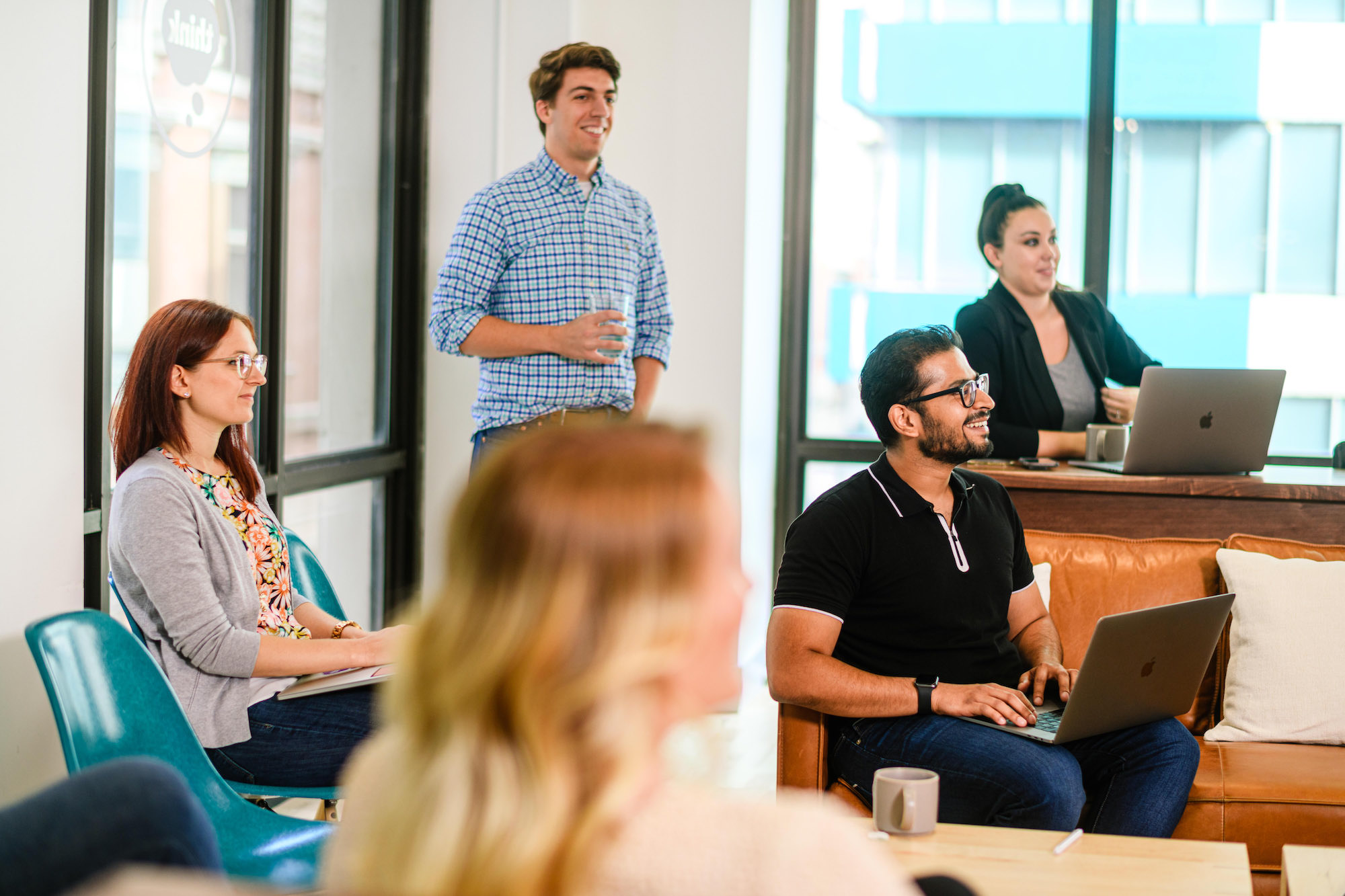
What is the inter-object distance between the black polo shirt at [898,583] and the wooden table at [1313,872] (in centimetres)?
69

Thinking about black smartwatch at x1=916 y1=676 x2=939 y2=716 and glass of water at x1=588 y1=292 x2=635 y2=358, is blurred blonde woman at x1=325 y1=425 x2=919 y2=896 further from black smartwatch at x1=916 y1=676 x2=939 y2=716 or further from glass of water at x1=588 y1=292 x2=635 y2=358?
glass of water at x1=588 y1=292 x2=635 y2=358

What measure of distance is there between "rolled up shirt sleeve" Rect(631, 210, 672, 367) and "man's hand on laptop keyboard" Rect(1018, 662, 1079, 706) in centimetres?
147

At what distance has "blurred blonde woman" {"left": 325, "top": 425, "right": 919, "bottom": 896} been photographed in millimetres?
772

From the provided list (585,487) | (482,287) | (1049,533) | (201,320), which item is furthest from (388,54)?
(585,487)

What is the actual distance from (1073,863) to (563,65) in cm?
238

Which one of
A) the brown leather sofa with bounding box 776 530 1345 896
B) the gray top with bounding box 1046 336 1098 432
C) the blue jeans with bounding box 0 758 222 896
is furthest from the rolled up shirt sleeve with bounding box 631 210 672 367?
the blue jeans with bounding box 0 758 222 896

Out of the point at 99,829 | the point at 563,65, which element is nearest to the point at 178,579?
the point at 99,829

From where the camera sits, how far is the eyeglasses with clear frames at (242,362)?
2.25 m

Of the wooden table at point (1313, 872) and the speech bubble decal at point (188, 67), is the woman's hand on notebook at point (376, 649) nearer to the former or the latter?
the speech bubble decal at point (188, 67)

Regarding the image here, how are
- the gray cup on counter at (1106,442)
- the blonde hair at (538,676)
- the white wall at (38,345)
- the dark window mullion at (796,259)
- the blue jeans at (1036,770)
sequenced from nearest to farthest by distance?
the blonde hair at (538,676)
the white wall at (38,345)
the blue jeans at (1036,770)
the gray cup on counter at (1106,442)
the dark window mullion at (796,259)

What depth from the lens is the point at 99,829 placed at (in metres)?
1.07

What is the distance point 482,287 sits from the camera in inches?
126

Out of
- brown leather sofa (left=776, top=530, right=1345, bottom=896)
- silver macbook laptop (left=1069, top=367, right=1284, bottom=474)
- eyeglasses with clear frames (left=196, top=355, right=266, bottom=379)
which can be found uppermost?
eyeglasses with clear frames (left=196, top=355, right=266, bottom=379)

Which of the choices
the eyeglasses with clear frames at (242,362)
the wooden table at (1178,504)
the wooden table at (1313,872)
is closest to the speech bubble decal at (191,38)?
the eyeglasses with clear frames at (242,362)
